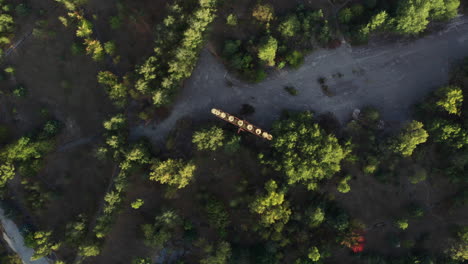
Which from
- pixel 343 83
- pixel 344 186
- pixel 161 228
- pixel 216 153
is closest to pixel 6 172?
pixel 161 228

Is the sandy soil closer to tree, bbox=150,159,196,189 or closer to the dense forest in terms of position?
the dense forest

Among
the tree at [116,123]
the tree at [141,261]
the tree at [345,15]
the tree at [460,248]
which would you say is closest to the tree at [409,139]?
the tree at [460,248]

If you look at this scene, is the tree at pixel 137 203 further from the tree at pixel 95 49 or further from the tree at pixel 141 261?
the tree at pixel 95 49

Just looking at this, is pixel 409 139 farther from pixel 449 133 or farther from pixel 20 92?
pixel 20 92

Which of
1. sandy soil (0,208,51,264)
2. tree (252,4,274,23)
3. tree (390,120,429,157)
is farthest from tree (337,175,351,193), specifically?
sandy soil (0,208,51,264)

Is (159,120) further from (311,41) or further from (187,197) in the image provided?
(311,41)

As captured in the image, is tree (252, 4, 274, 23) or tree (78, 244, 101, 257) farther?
tree (78, 244, 101, 257)
